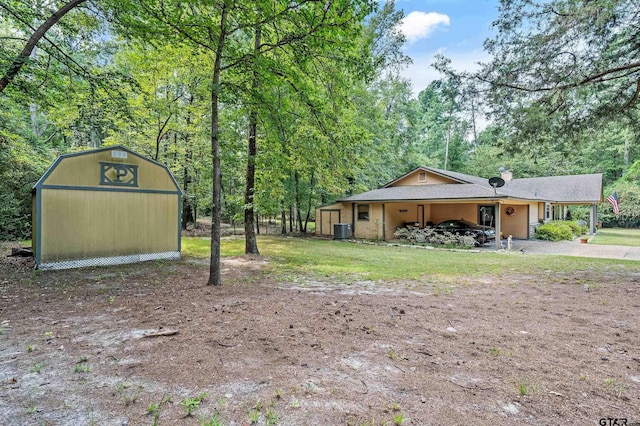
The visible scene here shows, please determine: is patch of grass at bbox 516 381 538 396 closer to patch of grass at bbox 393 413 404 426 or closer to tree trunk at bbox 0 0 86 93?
patch of grass at bbox 393 413 404 426

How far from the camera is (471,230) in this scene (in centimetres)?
1521

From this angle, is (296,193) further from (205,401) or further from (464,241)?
(205,401)

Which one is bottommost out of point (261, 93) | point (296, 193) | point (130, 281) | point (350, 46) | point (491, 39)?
point (130, 281)

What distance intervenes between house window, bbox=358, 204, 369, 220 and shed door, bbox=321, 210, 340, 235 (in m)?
1.34

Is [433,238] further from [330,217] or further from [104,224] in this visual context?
[104,224]

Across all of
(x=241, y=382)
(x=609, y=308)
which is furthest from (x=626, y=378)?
(x=241, y=382)

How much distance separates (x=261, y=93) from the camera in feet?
22.8

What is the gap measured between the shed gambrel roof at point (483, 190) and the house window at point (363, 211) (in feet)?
1.82

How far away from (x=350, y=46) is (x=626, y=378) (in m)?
6.02

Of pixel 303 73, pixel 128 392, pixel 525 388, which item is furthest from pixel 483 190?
pixel 128 392

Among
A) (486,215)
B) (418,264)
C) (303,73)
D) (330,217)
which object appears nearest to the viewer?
(303,73)

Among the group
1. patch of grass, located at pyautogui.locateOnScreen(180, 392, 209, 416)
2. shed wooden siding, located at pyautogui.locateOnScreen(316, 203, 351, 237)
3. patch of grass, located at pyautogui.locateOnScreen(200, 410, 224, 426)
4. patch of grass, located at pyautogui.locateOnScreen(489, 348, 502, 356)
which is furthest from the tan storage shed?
shed wooden siding, located at pyautogui.locateOnScreen(316, 203, 351, 237)

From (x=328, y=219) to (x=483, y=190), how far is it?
848 centimetres

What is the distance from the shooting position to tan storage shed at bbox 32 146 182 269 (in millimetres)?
7816
